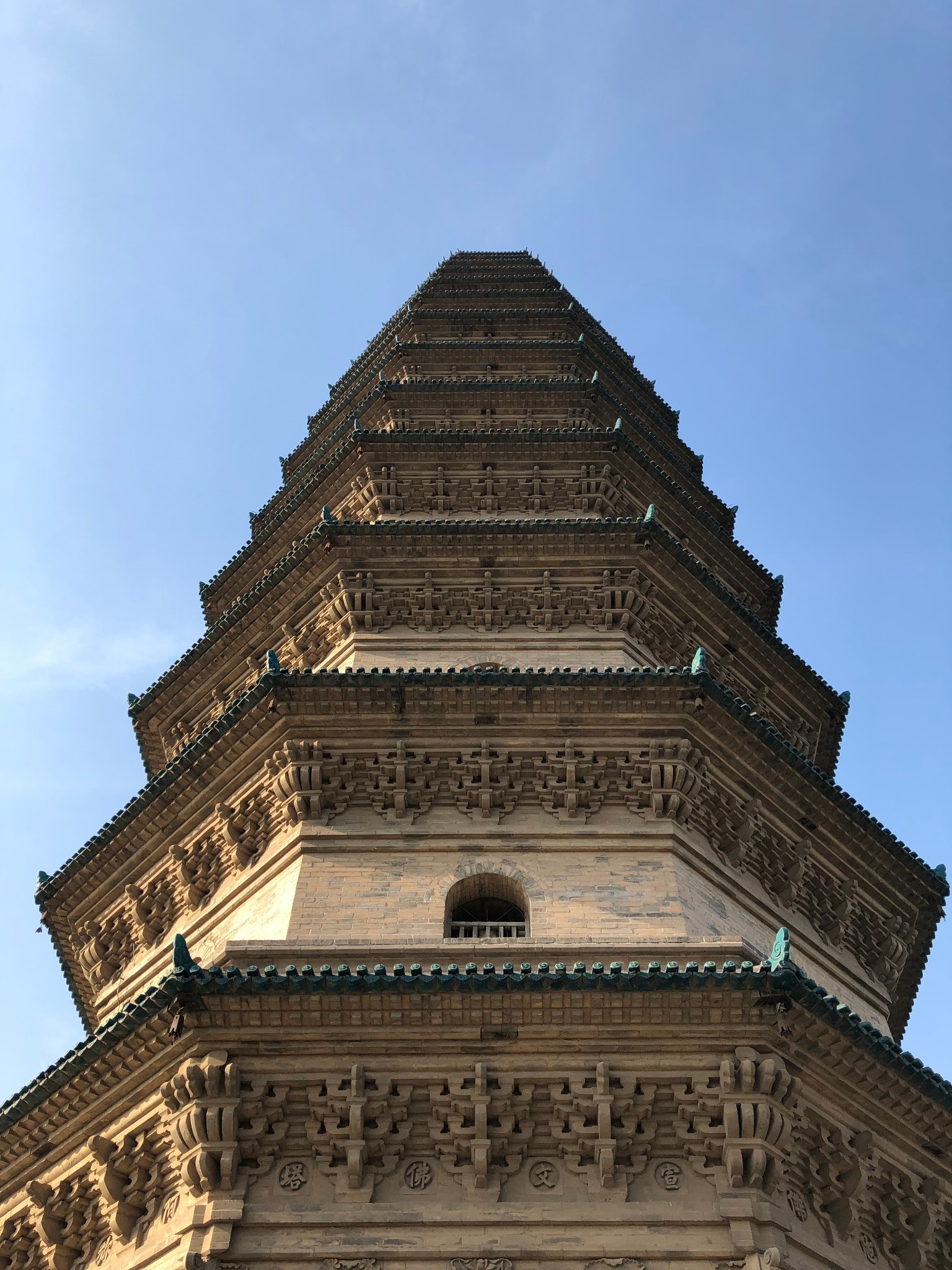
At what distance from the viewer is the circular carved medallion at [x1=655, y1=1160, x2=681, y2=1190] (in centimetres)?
764

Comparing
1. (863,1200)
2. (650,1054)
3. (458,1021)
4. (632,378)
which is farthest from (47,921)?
(632,378)

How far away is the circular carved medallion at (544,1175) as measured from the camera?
7.67 metres

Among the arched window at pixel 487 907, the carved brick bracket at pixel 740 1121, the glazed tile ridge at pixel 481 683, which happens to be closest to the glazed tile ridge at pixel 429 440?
the glazed tile ridge at pixel 481 683

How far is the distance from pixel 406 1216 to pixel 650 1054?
1.76 m

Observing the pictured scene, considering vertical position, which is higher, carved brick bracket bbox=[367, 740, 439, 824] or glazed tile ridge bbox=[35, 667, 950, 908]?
glazed tile ridge bbox=[35, 667, 950, 908]

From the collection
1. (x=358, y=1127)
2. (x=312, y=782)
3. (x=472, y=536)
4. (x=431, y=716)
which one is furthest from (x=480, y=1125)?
(x=472, y=536)

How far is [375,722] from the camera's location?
1117cm

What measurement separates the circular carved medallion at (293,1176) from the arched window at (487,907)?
240 cm

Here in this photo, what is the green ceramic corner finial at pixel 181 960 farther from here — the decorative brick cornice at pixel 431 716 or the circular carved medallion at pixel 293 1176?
the decorative brick cornice at pixel 431 716

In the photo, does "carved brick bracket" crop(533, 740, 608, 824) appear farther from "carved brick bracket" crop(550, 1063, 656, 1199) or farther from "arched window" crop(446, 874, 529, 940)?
"carved brick bracket" crop(550, 1063, 656, 1199)

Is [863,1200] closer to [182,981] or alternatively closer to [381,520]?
[182,981]

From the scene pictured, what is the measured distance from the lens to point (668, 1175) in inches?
303

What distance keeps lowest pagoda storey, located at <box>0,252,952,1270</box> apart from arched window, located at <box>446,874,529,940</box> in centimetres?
3

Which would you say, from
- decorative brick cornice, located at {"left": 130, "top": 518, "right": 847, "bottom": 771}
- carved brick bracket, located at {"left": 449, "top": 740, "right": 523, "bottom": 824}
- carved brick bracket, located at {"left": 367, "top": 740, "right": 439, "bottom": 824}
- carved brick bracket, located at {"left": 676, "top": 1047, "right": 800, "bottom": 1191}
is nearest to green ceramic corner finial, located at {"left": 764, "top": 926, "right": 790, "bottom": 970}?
carved brick bracket, located at {"left": 676, "top": 1047, "right": 800, "bottom": 1191}
